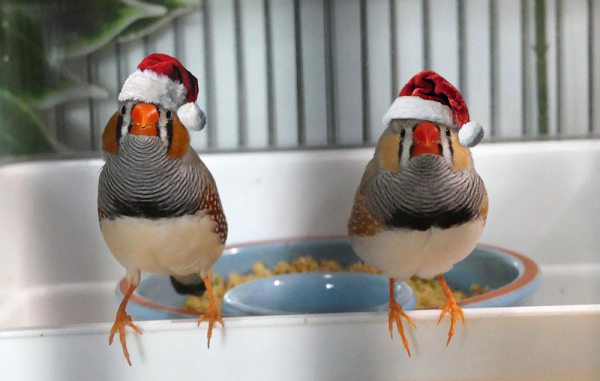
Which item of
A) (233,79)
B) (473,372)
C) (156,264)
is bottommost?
(473,372)

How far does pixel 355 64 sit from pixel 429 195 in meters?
0.46

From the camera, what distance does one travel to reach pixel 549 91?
3.20ft

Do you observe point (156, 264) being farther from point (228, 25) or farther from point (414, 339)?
point (228, 25)

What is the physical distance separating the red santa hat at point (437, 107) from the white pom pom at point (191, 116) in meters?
0.17

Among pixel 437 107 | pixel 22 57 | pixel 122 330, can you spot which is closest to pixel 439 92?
pixel 437 107

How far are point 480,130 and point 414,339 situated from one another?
0.66 feet

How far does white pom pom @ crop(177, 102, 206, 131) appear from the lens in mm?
507

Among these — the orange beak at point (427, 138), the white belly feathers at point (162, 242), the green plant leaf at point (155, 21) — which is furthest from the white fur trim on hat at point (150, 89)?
the green plant leaf at point (155, 21)

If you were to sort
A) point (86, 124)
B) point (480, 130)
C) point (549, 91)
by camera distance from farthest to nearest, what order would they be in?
point (549, 91) → point (86, 124) → point (480, 130)

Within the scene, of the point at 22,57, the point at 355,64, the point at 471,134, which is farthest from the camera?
the point at 355,64

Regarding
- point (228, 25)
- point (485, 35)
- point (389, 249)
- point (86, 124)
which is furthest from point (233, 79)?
point (389, 249)

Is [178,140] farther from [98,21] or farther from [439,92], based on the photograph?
[98,21]

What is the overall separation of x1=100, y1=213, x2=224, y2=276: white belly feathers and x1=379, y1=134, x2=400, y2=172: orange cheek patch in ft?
0.58

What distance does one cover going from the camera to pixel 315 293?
823 millimetres
